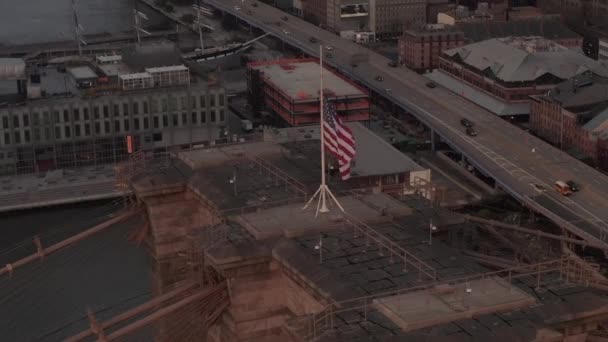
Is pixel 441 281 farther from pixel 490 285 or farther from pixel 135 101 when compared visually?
pixel 135 101

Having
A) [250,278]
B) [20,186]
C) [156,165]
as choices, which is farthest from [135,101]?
[250,278]

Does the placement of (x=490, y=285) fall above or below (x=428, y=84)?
above

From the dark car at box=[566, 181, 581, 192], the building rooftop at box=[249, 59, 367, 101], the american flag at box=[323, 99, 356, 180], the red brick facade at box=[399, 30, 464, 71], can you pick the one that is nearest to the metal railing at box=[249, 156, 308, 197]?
the american flag at box=[323, 99, 356, 180]

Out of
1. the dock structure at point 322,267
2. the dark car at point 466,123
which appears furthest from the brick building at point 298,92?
the dock structure at point 322,267

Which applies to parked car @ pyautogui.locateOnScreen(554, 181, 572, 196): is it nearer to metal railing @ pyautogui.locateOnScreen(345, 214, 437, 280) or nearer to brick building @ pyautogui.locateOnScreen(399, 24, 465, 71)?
brick building @ pyautogui.locateOnScreen(399, 24, 465, 71)

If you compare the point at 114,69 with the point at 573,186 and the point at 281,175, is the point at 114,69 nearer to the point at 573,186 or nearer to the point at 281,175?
the point at 573,186

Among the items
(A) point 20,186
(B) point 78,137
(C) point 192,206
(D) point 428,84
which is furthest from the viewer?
(D) point 428,84

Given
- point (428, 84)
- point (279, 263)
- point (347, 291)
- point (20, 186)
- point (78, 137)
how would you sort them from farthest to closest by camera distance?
point (428, 84) < point (78, 137) < point (20, 186) < point (279, 263) < point (347, 291)
